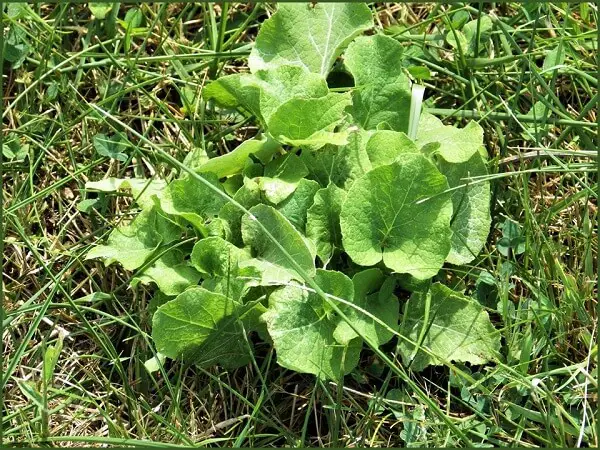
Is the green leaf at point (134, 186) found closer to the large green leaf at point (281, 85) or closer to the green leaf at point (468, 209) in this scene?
the large green leaf at point (281, 85)

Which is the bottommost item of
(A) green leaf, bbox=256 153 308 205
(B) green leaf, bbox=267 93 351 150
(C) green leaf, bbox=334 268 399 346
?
(C) green leaf, bbox=334 268 399 346

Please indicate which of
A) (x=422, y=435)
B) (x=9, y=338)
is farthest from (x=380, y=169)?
(x=9, y=338)

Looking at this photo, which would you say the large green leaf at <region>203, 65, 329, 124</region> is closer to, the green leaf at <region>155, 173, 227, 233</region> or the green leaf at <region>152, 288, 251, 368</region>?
the green leaf at <region>155, 173, 227, 233</region>

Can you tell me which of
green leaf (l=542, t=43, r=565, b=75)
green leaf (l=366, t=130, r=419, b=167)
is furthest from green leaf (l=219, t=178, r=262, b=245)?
green leaf (l=542, t=43, r=565, b=75)

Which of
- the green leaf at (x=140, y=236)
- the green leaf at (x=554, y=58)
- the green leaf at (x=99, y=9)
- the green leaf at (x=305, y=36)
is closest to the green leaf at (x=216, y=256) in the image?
the green leaf at (x=140, y=236)

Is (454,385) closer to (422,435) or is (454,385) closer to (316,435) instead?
(422,435)

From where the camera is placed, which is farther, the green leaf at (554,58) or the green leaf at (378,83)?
the green leaf at (554,58)
